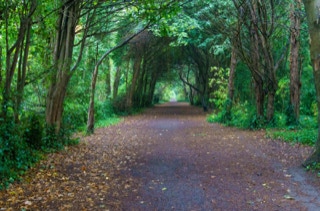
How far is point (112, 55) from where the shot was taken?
28812 millimetres

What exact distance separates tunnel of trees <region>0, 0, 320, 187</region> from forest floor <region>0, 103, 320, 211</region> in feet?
2.84

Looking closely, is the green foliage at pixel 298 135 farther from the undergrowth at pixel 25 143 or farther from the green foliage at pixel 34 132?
the green foliage at pixel 34 132

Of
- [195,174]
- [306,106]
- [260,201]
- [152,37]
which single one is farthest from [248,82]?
[260,201]

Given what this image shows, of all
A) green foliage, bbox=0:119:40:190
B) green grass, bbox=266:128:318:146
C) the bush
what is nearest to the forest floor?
green foliage, bbox=0:119:40:190

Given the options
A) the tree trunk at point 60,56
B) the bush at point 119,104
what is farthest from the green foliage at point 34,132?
the bush at point 119,104

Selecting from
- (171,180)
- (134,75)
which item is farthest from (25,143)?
(134,75)

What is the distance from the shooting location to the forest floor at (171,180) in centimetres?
614

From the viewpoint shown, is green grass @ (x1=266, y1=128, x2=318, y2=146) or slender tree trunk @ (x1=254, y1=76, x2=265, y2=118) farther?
slender tree trunk @ (x1=254, y1=76, x2=265, y2=118)

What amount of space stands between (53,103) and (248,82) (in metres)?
21.3

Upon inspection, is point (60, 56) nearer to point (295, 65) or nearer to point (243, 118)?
point (295, 65)

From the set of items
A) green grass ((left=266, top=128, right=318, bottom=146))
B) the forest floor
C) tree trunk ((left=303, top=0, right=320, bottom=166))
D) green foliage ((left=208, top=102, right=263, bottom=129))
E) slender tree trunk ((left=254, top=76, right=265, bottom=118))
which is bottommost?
the forest floor

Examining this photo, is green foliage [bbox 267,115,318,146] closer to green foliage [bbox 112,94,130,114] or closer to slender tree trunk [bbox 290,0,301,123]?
slender tree trunk [bbox 290,0,301,123]

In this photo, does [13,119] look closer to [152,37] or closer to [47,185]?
[47,185]

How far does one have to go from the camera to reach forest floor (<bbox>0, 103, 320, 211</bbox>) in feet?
20.2
